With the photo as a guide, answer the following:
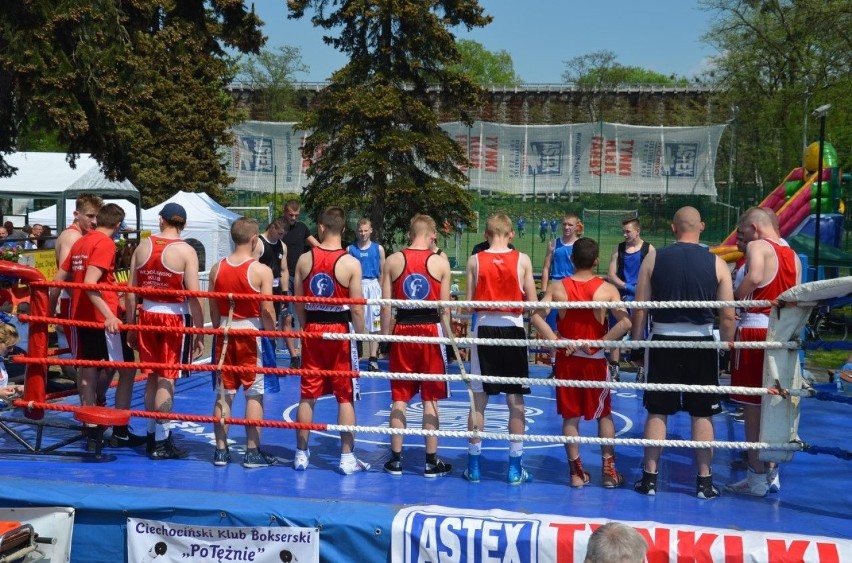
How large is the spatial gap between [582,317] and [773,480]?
1.54m

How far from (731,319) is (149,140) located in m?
25.7

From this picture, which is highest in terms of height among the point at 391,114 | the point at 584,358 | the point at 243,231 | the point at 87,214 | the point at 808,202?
the point at 391,114

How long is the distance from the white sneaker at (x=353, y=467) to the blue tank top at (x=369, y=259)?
15.0ft

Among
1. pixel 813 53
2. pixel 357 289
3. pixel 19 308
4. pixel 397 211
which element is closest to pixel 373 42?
pixel 397 211

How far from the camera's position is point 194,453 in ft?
20.8

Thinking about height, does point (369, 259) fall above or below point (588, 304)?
above

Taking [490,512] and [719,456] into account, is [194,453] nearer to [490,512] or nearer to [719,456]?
[490,512]

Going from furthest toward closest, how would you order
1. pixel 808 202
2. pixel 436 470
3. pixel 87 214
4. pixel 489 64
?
pixel 489 64 → pixel 808 202 → pixel 87 214 → pixel 436 470

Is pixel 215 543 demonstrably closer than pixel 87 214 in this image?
Yes

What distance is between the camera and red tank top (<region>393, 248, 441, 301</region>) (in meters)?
5.94

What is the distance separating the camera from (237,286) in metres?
5.94

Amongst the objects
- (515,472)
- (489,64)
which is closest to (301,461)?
(515,472)

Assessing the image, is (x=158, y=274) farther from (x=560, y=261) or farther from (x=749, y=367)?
(x=560, y=261)

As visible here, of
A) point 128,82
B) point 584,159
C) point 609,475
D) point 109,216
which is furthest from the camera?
point 584,159
